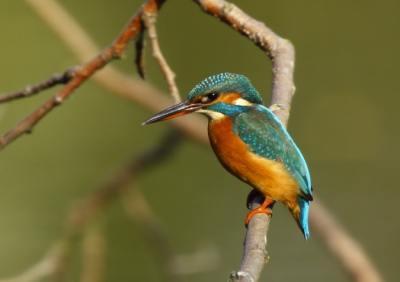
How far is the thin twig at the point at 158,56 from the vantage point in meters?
1.93

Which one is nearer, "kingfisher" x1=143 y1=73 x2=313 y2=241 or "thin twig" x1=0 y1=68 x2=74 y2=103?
"kingfisher" x1=143 y1=73 x2=313 y2=241

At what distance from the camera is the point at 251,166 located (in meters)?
1.92

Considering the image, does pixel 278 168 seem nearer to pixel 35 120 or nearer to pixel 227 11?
pixel 227 11

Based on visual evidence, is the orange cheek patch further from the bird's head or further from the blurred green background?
the blurred green background

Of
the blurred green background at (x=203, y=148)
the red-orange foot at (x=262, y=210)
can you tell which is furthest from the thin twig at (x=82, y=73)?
the blurred green background at (x=203, y=148)

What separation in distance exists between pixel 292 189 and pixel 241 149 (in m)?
0.20

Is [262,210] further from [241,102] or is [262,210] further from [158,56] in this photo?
[158,56]

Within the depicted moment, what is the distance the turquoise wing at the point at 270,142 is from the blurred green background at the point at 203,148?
2589 mm

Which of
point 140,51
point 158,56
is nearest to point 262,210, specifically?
point 158,56

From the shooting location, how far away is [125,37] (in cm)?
203

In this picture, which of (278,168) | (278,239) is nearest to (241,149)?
(278,168)

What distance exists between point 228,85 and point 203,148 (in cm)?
273

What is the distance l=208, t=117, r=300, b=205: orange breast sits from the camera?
1.89m

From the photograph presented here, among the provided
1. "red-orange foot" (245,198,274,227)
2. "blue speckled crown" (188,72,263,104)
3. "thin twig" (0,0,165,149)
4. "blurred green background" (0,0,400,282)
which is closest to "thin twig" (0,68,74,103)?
"thin twig" (0,0,165,149)
